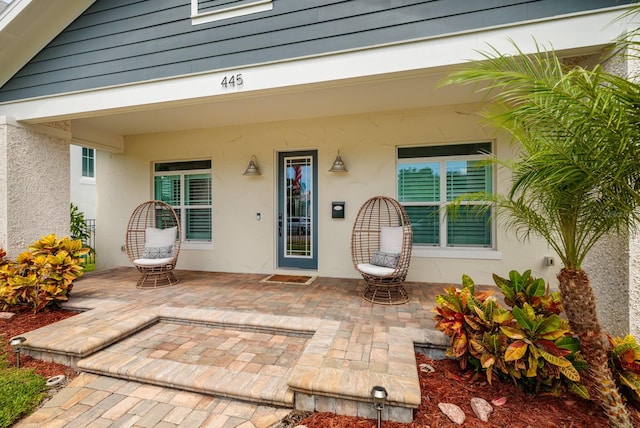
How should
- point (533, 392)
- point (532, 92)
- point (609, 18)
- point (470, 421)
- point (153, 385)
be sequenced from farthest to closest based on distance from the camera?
point (609, 18)
point (153, 385)
point (533, 392)
point (470, 421)
point (532, 92)

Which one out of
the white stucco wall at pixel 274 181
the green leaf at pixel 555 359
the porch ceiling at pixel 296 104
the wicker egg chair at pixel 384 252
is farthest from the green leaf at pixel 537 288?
the white stucco wall at pixel 274 181


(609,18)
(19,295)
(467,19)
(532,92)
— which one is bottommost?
(19,295)

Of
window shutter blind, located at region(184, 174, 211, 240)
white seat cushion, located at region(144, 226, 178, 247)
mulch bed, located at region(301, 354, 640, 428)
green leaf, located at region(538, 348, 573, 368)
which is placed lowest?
mulch bed, located at region(301, 354, 640, 428)

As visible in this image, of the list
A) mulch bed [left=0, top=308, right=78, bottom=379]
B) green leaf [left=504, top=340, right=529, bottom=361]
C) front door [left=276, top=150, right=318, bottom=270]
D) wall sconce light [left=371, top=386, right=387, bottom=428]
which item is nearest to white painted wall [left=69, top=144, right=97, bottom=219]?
mulch bed [left=0, top=308, right=78, bottom=379]

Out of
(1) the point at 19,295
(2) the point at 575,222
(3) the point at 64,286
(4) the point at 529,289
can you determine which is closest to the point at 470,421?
(4) the point at 529,289

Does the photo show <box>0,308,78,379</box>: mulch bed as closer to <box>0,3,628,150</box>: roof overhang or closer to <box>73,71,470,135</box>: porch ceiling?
<box>0,3,628,150</box>: roof overhang

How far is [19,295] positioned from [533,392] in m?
5.35

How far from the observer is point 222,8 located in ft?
11.5

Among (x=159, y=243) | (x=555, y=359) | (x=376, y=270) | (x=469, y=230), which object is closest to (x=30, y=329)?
(x=159, y=243)

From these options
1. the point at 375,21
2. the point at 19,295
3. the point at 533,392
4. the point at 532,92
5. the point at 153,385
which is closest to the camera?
the point at 532,92

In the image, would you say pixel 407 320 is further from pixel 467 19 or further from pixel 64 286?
pixel 64 286

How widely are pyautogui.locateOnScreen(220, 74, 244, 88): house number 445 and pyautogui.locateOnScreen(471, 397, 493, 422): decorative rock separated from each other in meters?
3.75

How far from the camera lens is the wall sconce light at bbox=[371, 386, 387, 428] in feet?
5.62

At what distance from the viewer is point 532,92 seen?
1.53 m
